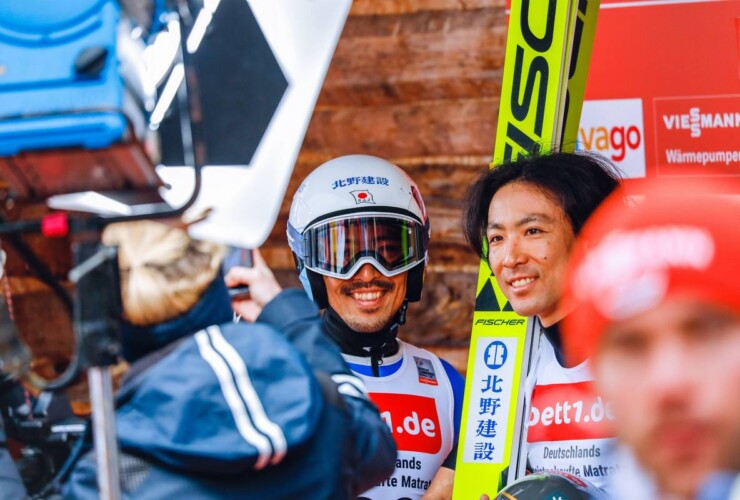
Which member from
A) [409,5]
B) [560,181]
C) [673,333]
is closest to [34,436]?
[560,181]

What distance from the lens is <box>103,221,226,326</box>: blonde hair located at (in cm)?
197

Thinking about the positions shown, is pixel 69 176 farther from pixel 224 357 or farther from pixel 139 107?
pixel 224 357

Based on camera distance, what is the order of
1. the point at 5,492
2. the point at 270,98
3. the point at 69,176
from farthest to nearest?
the point at 270,98, the point at 5,492, the point at 69,176

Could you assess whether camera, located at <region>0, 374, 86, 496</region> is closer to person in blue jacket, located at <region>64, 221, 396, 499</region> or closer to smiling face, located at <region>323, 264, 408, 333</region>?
smiling face, located at <region>323, 264, 408, 333</region>

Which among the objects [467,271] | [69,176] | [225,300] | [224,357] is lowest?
[224,357]

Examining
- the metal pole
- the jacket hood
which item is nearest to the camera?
the jacket hood

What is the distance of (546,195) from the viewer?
2.92 metres

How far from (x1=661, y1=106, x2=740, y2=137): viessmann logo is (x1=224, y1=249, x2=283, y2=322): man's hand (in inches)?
→ 76.7

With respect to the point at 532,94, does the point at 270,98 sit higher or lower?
lower

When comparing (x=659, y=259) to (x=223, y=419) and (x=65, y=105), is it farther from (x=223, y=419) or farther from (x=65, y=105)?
(x=65, y=105)

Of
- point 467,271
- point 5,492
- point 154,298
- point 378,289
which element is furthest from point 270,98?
point 467,271

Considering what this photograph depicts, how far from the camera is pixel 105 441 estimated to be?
170 centimetres

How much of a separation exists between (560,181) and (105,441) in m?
1.62

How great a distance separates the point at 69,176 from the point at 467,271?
2655 mm
